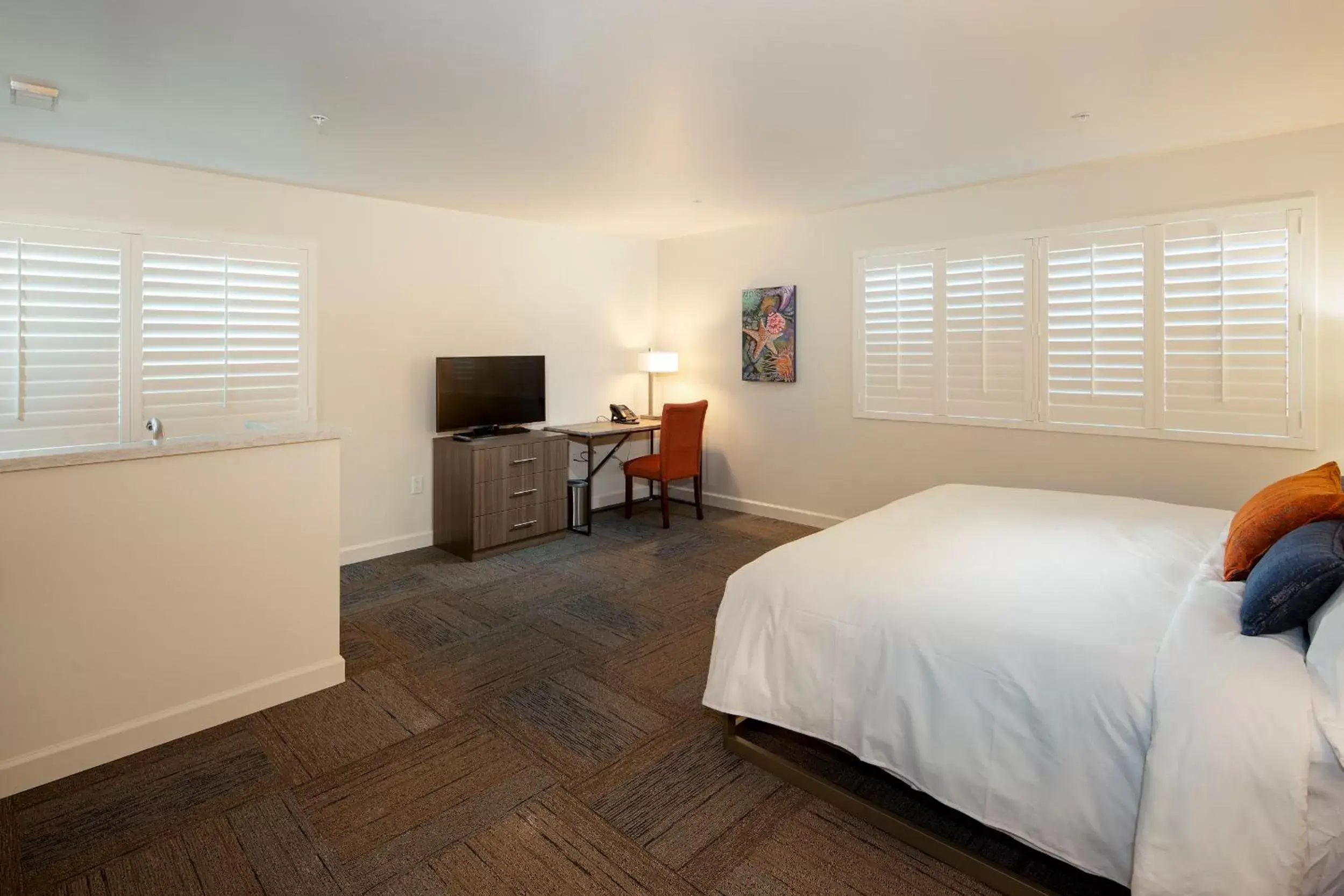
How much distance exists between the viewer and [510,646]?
127 inches

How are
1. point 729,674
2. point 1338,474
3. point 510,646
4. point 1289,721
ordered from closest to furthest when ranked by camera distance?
point 1289,721
point 729,674
point 1338,474
point 510,646

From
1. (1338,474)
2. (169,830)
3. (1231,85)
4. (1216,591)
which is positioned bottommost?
(169,830)

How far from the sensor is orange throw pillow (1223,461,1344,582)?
6.15ft

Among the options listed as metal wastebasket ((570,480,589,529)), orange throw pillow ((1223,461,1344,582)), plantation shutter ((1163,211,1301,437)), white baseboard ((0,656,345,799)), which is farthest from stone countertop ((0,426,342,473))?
plantation shutter ((1163,211,1301,437))

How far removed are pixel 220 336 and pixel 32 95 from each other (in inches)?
58.6

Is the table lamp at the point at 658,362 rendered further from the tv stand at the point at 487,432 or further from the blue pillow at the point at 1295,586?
the blue pillow at the point at 1295,586

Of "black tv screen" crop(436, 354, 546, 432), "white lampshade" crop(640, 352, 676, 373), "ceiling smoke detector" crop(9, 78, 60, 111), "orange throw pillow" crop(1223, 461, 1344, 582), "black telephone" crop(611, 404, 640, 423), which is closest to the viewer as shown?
"orange throw pillow" crop(1223, 461, 1344, 582)

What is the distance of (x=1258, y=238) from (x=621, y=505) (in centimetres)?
459

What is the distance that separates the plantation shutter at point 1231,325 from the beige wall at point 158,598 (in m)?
4.18

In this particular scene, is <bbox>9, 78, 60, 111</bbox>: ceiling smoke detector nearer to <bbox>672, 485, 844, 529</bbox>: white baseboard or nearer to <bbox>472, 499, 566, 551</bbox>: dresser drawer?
<bbox>472, 499, 566, 551</bbox>: dresser drawer

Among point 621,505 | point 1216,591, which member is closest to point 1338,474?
point 1216,591

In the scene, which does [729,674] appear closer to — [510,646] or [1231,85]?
[510,646]

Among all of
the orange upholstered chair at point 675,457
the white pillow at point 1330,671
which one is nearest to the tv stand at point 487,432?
the orange upholstered chair at point 675,457

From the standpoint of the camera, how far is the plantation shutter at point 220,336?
12.5ft
